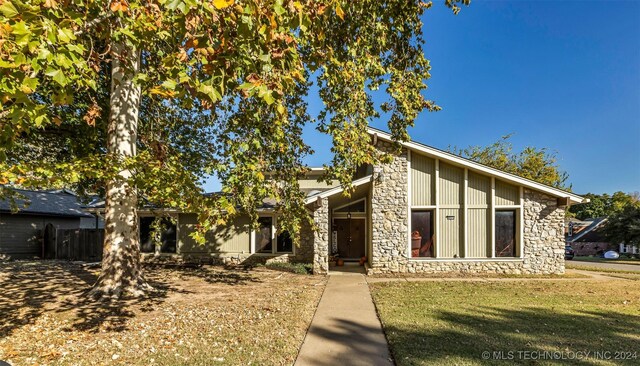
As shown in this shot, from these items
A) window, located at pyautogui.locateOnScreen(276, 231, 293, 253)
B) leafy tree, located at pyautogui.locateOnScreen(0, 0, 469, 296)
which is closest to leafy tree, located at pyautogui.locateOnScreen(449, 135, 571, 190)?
window, located at pyautogui.locateOnScreen(276, 231, 293, 253)

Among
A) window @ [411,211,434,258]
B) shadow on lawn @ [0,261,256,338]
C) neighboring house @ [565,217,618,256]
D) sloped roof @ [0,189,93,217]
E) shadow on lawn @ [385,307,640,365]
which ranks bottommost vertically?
neighboring house @ [565,217,618,256]

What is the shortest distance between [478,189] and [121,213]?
11213mm

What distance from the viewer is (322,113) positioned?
287 inches

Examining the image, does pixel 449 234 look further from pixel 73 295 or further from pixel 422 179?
pixel 73 295

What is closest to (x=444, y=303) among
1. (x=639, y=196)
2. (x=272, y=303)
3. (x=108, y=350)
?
(x=272, y=303)

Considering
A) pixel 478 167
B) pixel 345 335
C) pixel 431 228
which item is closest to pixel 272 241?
pixel 431 228

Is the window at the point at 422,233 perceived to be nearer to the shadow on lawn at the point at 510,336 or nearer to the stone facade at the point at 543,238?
the stone facade at the point at 543,238

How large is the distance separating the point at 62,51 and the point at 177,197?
2.71 m

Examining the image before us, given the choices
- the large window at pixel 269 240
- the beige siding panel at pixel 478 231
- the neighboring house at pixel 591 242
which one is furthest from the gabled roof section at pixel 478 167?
the neighboring house at pixel 591 242

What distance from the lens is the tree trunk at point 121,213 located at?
301 inches

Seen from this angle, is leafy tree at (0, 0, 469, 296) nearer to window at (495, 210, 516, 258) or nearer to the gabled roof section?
the gabled roof section

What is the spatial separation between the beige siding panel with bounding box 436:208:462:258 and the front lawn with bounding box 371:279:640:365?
2406 millimetres

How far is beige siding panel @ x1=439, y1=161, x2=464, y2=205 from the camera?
479 inches

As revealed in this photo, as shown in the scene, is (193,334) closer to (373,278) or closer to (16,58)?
(16,58)
